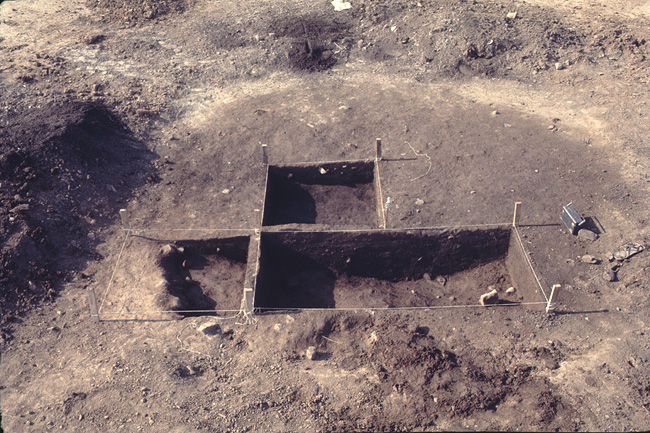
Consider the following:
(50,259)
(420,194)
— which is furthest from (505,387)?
(50,259)

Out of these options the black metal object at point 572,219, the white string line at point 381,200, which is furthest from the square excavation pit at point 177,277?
the black metal object at point 572,219

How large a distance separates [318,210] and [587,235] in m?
4.57

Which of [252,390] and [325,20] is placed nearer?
[252,390]

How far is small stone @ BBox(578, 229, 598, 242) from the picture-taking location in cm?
884

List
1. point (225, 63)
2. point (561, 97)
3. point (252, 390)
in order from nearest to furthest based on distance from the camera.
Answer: point (252, 390), point (561, 97), point (225, 63)

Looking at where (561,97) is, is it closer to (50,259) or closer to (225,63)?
(225,63)

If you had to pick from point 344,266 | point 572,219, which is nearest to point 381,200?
point 344,266

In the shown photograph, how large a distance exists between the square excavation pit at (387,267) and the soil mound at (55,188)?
10.2 feet

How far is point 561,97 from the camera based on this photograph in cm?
1222

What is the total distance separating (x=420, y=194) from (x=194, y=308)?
4.27 m

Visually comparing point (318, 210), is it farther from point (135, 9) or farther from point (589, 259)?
point (135, 9)

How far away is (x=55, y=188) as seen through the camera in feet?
31.9

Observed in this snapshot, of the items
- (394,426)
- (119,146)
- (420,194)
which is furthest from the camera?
(119,146)

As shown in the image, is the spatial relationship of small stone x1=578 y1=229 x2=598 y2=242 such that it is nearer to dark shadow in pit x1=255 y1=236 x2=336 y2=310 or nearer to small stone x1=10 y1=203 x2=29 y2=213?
dark shadow in pit x1=255 y1=236 x2=336 y2=310
